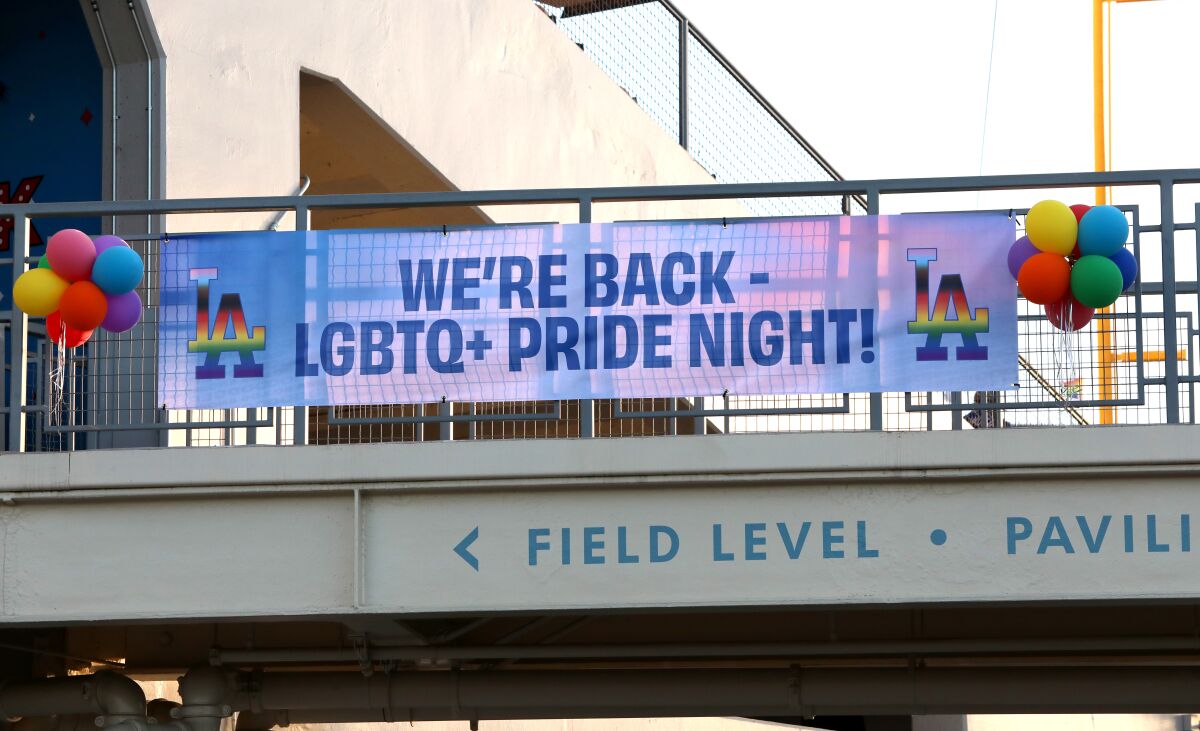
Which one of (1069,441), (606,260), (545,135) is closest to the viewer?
(1069,441)

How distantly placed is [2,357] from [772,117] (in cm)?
1207

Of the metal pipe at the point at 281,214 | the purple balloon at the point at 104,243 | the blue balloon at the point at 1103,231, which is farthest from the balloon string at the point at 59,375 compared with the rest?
the blue balloon at the point at 1103,231

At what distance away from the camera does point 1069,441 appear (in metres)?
8.20

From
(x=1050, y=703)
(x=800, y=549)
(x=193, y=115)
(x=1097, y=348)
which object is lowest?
(x=1050, y=703)

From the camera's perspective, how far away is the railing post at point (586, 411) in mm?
8555

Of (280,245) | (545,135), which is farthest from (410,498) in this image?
(545,135)

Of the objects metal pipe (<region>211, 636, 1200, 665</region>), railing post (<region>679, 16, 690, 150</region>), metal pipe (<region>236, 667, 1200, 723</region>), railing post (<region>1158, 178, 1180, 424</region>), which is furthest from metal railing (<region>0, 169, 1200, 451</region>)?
railing post (<region>679, 16, 690, 150</region>)

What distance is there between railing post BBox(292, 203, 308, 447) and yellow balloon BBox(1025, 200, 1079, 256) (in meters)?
3.56

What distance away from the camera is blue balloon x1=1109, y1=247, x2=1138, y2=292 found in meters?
8.30

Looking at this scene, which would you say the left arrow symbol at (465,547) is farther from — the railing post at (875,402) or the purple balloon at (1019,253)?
the purple balloon at (1019,253)

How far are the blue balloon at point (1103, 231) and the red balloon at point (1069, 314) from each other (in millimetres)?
→ 261

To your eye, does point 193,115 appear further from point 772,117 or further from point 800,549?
point 772,117

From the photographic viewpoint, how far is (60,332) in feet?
28.3

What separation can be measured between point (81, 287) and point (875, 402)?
152 inches
